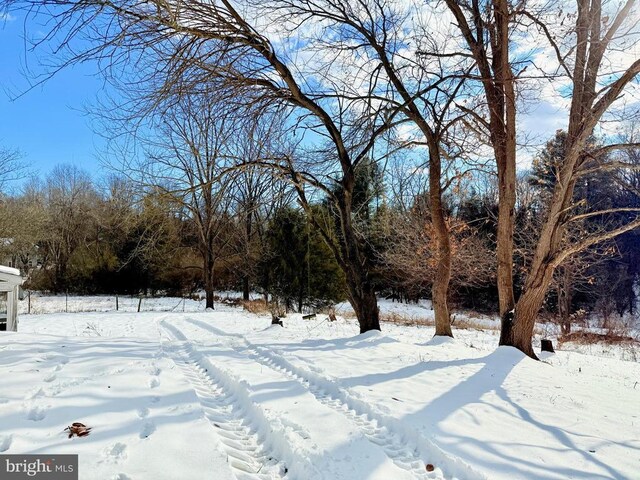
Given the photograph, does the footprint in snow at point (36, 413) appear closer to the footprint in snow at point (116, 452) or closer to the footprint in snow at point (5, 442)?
the footprint in snow at point (5, 442)

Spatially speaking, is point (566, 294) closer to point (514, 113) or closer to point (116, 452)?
point (514, 113)

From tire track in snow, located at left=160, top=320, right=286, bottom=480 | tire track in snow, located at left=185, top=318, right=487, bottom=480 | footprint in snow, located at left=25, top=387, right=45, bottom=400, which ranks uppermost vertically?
footprint in snow, located at left=25, top=387, right=45, bottom=400

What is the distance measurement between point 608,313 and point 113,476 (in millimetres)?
25720

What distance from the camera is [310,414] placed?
371 cm

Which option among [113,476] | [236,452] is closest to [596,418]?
[236,452]

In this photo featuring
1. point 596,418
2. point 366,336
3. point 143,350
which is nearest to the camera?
point 596,418

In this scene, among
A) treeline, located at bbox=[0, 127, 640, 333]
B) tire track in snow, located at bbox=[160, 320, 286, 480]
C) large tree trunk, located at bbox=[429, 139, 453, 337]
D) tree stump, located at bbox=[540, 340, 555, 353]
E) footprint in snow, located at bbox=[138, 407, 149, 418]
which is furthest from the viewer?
treeline, located at bbox=[0, 127, 640, 333]

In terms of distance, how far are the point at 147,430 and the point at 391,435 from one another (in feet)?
A: 6.15

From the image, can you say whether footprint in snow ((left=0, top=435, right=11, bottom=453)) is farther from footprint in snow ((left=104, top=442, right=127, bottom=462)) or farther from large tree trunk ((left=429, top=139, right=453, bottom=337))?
large tree trunk ((left=429, top=139, right=453, bottom=337))

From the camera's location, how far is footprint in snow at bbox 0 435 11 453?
8.62 ft

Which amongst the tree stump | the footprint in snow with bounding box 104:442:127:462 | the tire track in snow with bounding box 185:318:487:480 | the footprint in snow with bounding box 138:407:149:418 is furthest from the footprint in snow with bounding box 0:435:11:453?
the tree stump

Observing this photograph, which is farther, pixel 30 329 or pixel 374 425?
pixel 30 329

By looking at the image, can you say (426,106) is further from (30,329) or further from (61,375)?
(30,329)

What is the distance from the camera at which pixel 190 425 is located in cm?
323
